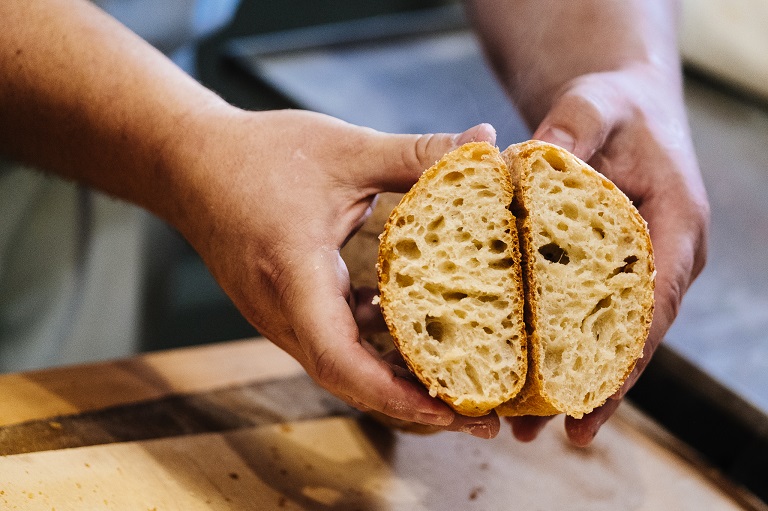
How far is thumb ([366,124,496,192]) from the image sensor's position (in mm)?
1412

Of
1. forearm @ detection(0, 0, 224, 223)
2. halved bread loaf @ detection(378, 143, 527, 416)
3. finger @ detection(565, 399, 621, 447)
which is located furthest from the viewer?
forearm @ detection(0, 0, 224, 223)

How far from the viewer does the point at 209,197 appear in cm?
156

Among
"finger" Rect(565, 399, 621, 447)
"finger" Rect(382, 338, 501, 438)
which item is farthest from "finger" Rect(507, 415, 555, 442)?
"finger" Rect(382, 338, 501, 438)

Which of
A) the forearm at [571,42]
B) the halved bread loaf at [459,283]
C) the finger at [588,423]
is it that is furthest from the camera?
the forearm at [571,42]

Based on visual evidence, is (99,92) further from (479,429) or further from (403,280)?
(479,429)

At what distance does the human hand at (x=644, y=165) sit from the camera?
5.20ft

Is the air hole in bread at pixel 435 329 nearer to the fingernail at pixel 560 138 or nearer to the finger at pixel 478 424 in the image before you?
the finger at pixel 478 424

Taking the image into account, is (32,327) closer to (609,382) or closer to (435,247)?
(435,247)

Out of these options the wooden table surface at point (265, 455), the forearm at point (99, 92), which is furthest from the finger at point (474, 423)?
the forearm at point (99, 92)

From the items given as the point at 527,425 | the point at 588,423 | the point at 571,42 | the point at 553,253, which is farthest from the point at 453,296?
the point at 571,42

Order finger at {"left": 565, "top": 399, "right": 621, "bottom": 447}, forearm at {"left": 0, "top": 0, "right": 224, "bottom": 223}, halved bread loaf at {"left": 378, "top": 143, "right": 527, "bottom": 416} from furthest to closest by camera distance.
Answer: forearm at {"left": 0, "top": 0, "right": 224, "bottom": 223}
finger at {"left": 565, "top": 399, "right": 621, "bottom": 447}
halved bread loaf at {"left": 378, "top": 143, "right": 527, "bottom": 416}

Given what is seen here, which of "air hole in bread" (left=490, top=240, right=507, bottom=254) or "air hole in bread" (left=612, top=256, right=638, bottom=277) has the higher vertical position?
"air hole in bread" (left=490, top=240, right=507, bottom=254)

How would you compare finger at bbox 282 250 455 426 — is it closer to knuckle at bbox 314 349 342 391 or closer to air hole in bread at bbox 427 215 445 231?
knuckle at bbox 314 349 342 391

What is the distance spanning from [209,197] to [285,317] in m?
0.29
